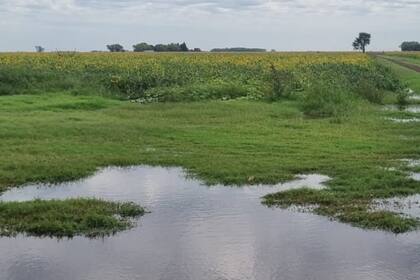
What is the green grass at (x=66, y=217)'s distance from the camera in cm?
857

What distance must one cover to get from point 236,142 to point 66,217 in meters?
7.01

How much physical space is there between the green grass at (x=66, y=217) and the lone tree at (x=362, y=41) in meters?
114

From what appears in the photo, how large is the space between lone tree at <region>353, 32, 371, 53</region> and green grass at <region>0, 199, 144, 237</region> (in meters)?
114

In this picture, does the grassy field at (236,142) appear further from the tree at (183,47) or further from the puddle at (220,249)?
the tree at (183,47)

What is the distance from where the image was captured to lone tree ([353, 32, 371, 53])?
118m

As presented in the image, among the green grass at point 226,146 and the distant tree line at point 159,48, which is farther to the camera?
the distant tree line at point 159,48

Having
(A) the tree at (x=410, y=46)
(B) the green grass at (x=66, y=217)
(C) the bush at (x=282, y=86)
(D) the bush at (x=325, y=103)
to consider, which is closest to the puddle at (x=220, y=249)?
(B) the green grass at (x=66, y=217)

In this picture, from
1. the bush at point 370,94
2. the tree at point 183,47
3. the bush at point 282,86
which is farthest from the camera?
the tree at point 183,47

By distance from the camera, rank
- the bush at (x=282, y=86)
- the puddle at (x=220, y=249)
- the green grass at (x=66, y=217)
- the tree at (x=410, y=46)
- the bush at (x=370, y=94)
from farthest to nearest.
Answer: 1. the tree at (x=410, y=46)
2. the bush at (x=370, y=94)
3. the bush at (x=282, y=86)
4. the green grass at (x=66, y=217)
5. the puddle at (x=220, y=249)

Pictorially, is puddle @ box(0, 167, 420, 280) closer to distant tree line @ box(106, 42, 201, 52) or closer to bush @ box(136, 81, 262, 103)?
bush @ box(136, 81, 262, 103)

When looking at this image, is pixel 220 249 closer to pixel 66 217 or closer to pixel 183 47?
pixel 66 217

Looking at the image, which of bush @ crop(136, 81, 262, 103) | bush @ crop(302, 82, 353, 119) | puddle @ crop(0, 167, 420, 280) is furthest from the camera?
bush @ crop(136, 81, 262, 103)

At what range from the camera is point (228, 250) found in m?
7.95

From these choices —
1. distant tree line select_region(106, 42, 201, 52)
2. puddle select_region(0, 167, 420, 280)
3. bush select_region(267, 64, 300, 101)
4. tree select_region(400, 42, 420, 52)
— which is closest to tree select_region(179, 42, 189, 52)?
distant tree line select_region(106, 42, 201, 52)
